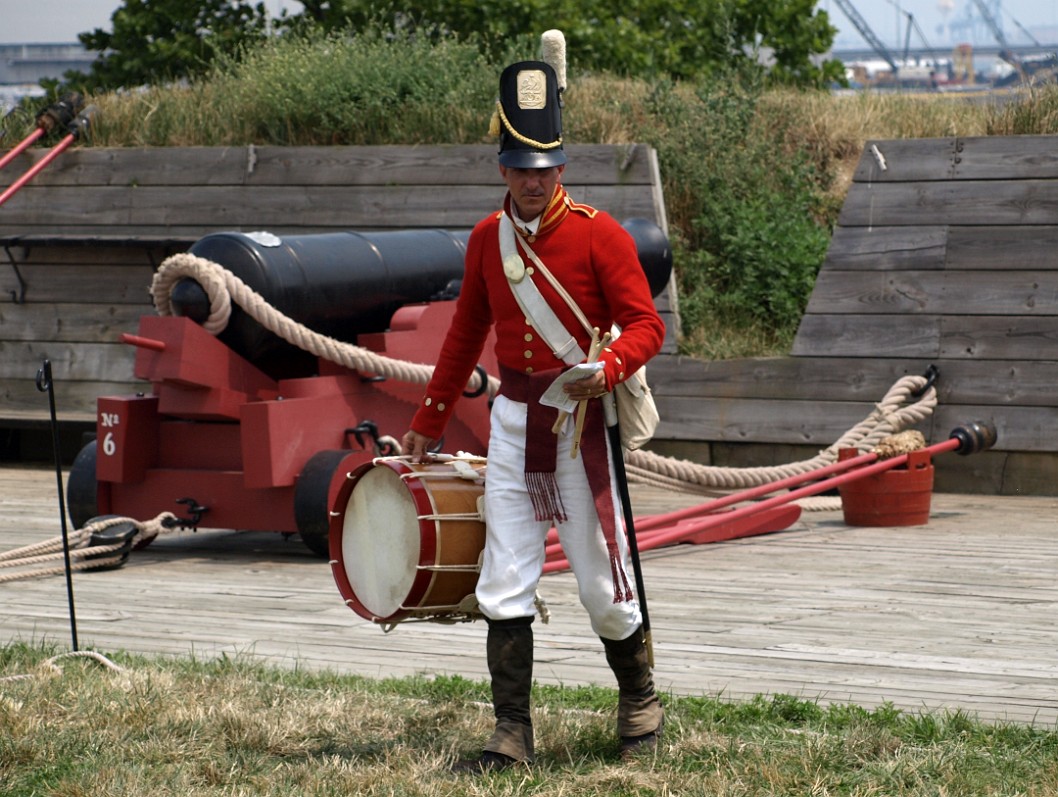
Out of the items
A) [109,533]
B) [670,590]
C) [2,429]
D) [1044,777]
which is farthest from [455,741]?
[2,429]

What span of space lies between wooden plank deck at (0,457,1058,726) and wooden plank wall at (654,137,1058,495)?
1.01 meters

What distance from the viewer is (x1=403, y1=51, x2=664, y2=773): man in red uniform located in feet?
12.6

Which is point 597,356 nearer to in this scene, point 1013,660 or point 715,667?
point 715,667

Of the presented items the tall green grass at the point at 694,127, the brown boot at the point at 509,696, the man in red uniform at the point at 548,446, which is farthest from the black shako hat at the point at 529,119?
the tall green grass at the point at 694,127

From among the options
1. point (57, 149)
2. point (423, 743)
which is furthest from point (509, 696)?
point (57, 149)

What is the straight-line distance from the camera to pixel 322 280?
6996mm

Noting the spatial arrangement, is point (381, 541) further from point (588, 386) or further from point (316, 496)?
point (316, 496)

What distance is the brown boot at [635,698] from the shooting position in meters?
3.83

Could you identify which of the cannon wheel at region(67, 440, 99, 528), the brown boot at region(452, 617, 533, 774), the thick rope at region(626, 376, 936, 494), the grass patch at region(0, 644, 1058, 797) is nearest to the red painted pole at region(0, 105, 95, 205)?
the cannon wheel at region(67, 440, 99, 528)

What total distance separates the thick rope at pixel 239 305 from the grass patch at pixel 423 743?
233cm

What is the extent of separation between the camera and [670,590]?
6000 mm

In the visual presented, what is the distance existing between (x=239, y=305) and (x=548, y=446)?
10.0ft

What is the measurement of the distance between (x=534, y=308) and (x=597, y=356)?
19cm

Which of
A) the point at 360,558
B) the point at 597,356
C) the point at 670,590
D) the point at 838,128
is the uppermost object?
the point at 838,128
